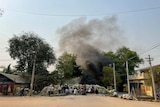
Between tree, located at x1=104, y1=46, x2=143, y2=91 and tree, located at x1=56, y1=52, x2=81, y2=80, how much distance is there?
11592mm

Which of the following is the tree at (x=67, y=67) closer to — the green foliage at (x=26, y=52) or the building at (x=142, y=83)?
the green foliage at (x=26, y=52)

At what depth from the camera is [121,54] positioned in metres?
69.4

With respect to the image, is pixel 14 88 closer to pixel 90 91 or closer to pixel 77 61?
pixel 90 91

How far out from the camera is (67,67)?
59.1 m

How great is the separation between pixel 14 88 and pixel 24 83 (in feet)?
19.4

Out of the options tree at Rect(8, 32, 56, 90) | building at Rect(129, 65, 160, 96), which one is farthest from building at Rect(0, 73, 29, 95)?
building at Rect(129, 65, 160, 96)

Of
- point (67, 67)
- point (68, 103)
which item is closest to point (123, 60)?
point (67, 67)

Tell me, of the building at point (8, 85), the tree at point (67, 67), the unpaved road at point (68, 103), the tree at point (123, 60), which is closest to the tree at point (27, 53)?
the tree at point (67, 67)

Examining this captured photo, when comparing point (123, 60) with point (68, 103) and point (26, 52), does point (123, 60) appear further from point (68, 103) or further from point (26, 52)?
point (68, 103)

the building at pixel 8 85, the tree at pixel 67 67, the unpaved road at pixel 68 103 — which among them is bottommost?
the unpaved road at pixel 68 103

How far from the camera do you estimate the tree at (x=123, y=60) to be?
205 feet

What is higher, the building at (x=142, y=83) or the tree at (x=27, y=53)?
the tree at (x=27, y=53)

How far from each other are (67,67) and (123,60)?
17491mm

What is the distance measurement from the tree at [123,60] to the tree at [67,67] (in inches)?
456
